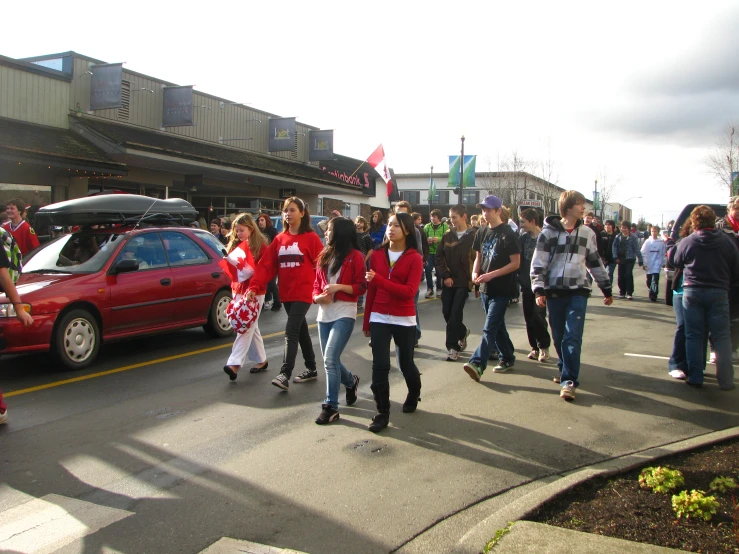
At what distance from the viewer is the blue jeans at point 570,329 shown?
247 inches

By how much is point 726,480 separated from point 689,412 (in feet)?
7.08

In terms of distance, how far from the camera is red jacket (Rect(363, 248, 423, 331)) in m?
5.27

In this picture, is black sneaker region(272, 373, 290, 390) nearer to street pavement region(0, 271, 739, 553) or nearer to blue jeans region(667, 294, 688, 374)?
street pavement region(0, 271, 739, 553)

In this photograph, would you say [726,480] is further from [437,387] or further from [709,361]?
[709,361]

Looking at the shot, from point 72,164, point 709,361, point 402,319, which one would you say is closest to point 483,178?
point 72,164

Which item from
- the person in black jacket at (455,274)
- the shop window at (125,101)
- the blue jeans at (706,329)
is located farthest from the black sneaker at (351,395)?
the shop window at (125,101)

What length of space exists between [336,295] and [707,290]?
3783 mm

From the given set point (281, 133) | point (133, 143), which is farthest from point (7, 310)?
point (281, 133)

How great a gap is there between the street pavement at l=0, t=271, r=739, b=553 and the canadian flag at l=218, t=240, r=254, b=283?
1.12 meters

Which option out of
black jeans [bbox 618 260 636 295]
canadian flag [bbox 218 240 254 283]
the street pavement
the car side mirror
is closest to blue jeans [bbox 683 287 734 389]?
the street pavement

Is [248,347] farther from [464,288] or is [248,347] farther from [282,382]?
[464,288]

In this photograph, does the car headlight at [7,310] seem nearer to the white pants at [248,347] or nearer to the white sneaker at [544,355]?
the white pants at [248,347]

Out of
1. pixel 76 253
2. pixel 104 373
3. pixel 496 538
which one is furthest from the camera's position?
pixel 76 253

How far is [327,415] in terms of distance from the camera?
5.46 metres
